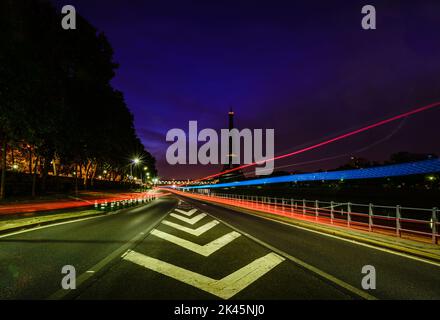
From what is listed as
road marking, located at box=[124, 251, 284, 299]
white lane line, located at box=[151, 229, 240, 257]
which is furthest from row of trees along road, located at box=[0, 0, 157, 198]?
road marking, located at box=[124, 251, 284, 299]

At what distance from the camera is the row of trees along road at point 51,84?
2194 centimetres

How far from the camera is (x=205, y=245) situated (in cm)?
945

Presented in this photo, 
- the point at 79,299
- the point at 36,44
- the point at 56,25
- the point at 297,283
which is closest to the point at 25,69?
the point at 36,44

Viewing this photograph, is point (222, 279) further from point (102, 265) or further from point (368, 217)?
point (368, 217)

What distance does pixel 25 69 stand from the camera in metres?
21.8

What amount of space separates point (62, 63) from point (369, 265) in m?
36.7

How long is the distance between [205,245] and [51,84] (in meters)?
23.3

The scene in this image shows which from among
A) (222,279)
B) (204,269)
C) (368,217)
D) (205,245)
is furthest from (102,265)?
(368,217)

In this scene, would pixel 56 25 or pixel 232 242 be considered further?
pixel 56 25

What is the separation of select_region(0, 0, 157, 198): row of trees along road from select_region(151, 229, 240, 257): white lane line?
17.2 m

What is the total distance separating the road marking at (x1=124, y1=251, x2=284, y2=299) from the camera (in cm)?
529

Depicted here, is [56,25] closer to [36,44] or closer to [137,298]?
[36,44]
